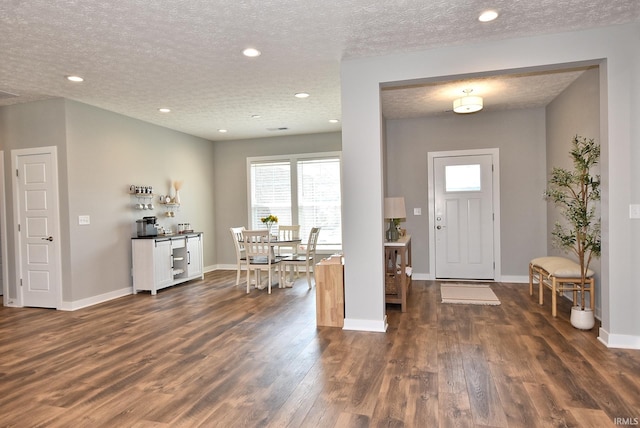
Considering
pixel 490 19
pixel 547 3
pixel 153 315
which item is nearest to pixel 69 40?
pixel 153 315

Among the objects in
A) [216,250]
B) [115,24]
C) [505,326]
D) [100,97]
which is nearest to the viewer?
[115,24]

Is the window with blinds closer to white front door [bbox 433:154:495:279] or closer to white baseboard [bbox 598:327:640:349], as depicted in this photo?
white front door [bbox 433:154:495:279]

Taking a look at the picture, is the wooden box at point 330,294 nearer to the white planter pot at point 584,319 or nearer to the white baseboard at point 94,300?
the white planter pot at point 584,319

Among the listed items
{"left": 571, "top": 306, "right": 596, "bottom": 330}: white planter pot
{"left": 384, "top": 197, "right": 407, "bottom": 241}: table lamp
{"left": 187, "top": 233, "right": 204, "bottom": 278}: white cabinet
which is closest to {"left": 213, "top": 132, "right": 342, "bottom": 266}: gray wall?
{"left": 187, "top": 233, "right": 204, "bottom": 278}: white cabinet

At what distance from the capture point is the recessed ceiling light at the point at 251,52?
3520mm

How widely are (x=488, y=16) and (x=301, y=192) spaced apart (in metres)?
5.01

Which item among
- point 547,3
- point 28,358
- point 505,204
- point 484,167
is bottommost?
point 28,358

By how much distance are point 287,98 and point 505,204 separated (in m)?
3.71

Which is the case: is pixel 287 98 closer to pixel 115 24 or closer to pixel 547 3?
pixel 115 24

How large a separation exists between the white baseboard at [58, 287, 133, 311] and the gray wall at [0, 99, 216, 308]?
17mm

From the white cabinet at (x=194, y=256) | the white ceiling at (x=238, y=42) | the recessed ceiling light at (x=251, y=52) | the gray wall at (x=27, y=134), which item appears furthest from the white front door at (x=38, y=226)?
the recessed ceiling light at (x=251, y=52)

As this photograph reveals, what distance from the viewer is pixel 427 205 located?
6359mm

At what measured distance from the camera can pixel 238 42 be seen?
3354 mm

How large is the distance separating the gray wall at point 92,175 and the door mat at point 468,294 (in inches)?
183
